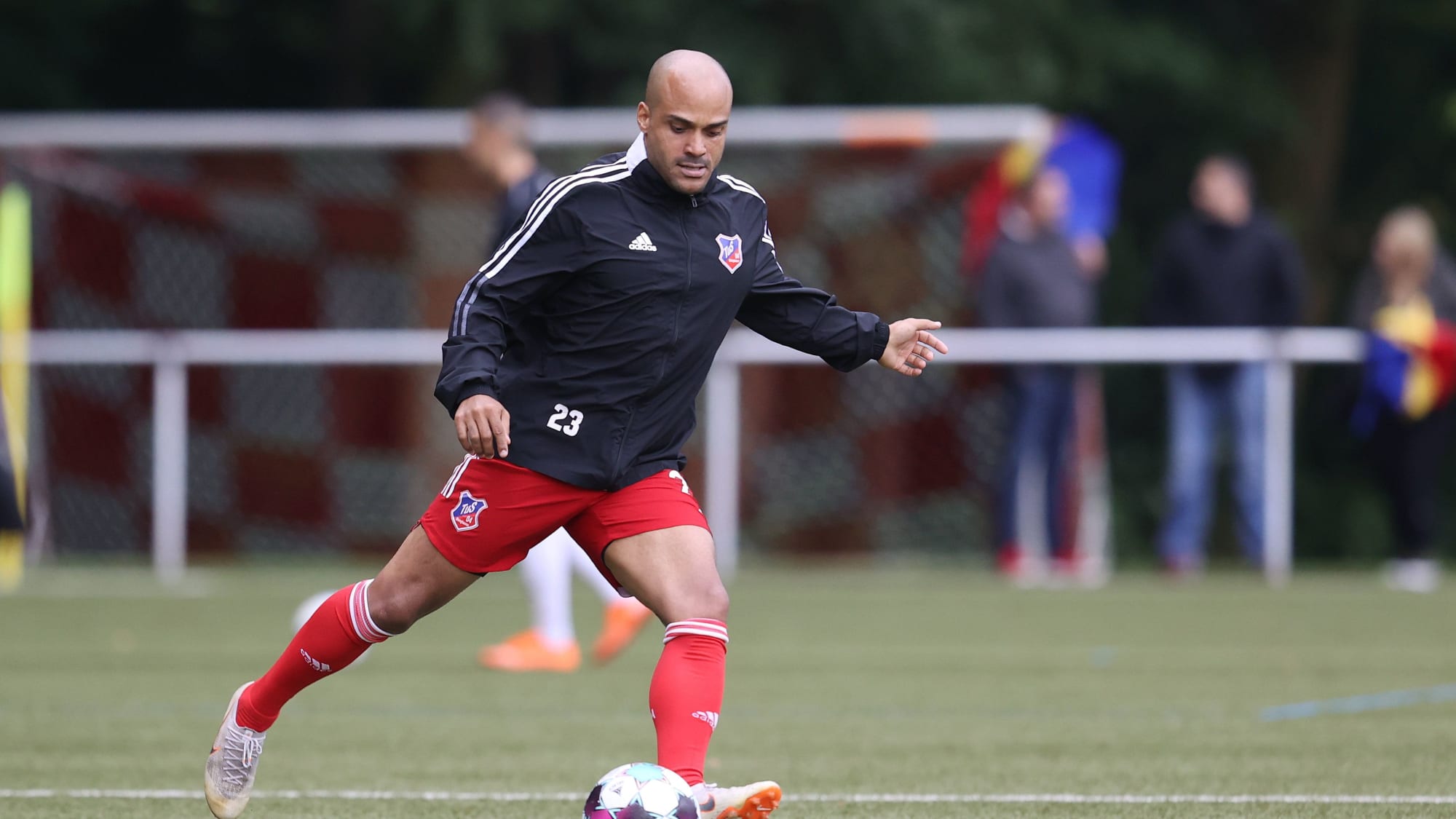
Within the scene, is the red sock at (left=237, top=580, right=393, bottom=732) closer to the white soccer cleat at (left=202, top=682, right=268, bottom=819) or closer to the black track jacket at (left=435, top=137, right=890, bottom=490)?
the white soccer cleat at (left=202, top=682, right=268, bottom=819)

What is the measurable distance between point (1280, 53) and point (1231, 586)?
7836 millimetres

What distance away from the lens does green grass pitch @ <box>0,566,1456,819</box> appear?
20.4 feet

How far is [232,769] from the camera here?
548cm

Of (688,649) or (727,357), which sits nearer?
(688,649)

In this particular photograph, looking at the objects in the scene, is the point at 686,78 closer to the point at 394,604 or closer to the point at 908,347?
the point at 908,347

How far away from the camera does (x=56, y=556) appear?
51.3 feet

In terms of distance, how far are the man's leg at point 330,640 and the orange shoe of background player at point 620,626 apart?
11.7ft

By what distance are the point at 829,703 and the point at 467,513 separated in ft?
10.6

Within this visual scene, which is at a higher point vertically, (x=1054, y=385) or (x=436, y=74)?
(x=436, y=74)

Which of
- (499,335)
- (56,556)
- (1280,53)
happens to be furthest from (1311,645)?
(1280,53)

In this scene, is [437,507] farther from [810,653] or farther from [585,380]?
[810,653]

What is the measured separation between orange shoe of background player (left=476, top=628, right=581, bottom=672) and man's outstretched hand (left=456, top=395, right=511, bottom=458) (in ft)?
14.6

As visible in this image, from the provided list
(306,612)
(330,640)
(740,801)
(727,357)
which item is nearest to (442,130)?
(727,357)

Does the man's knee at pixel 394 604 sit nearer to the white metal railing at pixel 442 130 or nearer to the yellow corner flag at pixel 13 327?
the yellow corner flag at pixel 13 327
